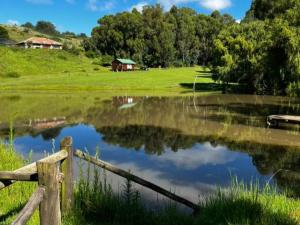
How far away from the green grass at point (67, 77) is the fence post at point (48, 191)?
46.7 meters

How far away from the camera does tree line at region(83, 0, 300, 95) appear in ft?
122

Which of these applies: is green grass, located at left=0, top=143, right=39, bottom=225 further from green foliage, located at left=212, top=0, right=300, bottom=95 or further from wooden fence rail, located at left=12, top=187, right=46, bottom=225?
green foliage, located at left=212, top=0, right=300, bottom=95

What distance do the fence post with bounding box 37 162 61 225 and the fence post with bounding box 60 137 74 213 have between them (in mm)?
2010

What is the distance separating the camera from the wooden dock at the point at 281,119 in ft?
72.6

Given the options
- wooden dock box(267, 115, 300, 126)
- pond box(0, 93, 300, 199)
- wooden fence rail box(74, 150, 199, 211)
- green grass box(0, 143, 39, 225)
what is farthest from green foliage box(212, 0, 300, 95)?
green grass box(0, 143, 39, 225)

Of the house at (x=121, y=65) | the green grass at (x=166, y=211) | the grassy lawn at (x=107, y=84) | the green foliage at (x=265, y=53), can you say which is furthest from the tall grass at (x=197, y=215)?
the house at (x=121, y=65)

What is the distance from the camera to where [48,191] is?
4930 millimetres

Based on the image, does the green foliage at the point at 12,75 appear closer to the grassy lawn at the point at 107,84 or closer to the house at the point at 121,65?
the grassy lawn at the point at 107,84

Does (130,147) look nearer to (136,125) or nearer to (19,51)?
(136,125)

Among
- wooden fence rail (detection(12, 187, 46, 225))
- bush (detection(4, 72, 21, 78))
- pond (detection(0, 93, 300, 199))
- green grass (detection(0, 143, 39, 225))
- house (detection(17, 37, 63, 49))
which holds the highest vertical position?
house (detection(17, 37, 63, 49))

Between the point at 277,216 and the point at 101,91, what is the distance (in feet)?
157

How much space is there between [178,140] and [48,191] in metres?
15.2

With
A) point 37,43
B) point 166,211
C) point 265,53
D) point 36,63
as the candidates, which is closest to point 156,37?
point 37,43

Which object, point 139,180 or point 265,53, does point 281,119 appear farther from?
point 265,53
